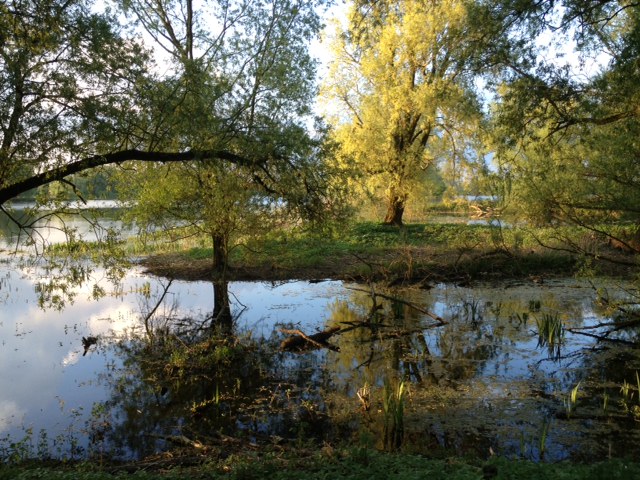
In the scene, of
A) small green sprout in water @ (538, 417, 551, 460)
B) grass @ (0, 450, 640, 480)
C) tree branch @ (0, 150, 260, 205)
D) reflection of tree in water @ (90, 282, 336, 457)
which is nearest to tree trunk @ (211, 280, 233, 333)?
reflection of tree in water @ (90, 282, 336, 457)

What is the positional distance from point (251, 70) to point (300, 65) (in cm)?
151

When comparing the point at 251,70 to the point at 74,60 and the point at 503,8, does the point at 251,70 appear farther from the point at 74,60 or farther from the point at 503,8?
the point at 503,8

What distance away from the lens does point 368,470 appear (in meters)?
4.81

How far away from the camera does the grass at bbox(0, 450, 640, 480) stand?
439cm

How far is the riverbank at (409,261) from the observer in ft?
57.3

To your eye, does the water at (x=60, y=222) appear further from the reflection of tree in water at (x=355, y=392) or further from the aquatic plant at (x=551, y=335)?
the aquatic plant at (x=551, y=335)

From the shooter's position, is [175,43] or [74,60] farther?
[175,43]

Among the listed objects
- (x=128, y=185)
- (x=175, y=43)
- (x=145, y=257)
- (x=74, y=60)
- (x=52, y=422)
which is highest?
(x=175, y=43)

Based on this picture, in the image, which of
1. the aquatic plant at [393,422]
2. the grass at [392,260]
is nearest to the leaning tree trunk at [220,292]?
the grass at [392,260]

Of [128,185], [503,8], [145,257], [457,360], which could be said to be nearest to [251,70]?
[128,185]

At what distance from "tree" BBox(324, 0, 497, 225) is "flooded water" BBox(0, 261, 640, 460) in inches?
455

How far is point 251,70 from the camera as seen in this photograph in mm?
13859

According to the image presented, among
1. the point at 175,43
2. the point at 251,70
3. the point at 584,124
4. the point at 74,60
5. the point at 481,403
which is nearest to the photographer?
the point at 481,403

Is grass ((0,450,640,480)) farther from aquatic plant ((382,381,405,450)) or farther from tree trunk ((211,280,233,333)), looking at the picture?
tree trunk ((211,280,233,333))
